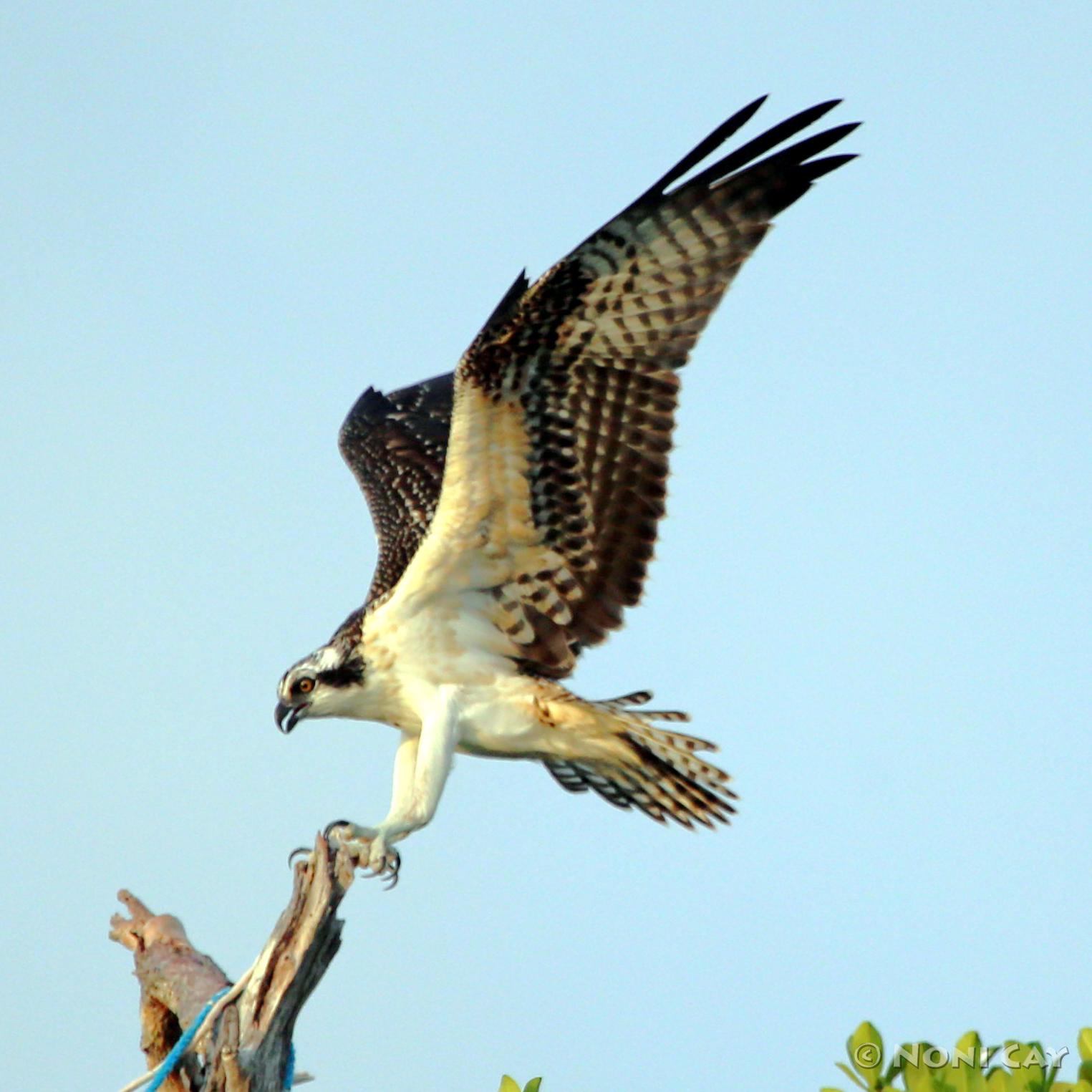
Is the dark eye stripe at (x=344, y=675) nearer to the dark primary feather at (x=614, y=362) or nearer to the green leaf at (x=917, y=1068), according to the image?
the dark primary feather at (x=614, y=362)

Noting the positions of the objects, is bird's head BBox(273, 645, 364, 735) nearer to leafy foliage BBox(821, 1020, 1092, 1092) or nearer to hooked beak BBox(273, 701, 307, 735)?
hooked beak BBox(273, 701, 307, 735)

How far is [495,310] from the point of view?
5.16 meters

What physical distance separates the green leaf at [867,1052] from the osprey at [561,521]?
1984mm

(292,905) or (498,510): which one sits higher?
(498,510)

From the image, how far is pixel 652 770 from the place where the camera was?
5.93 meters

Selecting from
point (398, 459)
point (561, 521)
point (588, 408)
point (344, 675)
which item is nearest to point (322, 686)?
point (344, 675)

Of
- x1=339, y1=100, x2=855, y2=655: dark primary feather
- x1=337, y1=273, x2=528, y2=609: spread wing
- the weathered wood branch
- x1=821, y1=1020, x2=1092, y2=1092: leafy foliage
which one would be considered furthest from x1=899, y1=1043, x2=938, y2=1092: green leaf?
x1=337, y1=273, x2=528, y2=609: spread wing

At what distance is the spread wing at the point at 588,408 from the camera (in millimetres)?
5336

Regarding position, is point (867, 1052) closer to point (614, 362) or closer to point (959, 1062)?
point (959, 1062)

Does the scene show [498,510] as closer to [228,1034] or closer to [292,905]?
[292,905]

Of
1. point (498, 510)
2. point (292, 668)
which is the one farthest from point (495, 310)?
point (292, 668)

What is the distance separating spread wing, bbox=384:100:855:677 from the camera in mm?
5336

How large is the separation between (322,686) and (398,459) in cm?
198

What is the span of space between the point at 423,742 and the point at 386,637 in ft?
1.56
